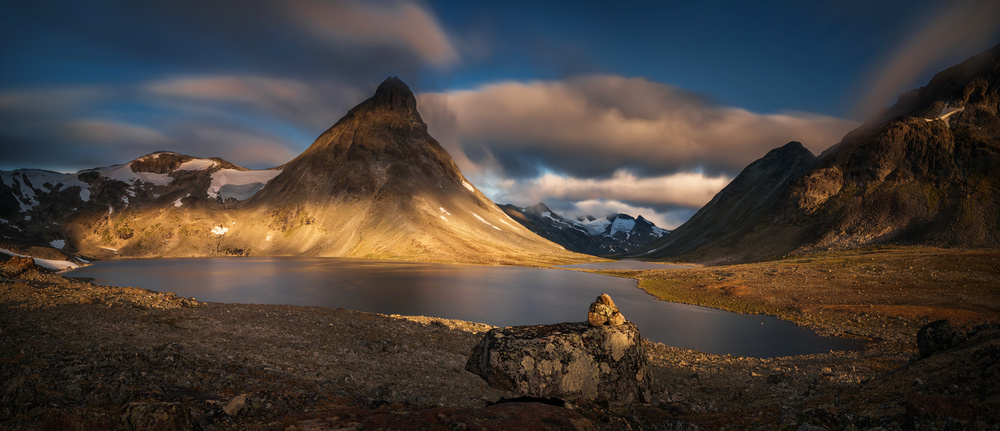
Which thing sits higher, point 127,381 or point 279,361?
point 127,381

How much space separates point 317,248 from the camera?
598 feet

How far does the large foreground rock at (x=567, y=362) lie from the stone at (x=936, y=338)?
913 cm

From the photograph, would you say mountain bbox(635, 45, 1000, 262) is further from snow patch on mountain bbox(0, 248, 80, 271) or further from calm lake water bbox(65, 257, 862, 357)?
snow patch on mountain bbox(0, 248, 80, 271)

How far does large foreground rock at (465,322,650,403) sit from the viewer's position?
11828 millimetres

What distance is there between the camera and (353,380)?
15.4 metres

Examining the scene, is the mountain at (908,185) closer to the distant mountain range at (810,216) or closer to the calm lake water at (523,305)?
the distant mountain range at (810,216)

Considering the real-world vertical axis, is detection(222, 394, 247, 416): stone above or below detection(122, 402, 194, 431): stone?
below

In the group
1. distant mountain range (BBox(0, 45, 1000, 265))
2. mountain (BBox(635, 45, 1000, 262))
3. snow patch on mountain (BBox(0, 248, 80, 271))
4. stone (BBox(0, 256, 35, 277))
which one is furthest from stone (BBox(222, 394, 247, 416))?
mountain (BBox(635, 45, 1000, 262))

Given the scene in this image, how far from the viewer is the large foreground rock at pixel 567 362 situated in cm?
1183

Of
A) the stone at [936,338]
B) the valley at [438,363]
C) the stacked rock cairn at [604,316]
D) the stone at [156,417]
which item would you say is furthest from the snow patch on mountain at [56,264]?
the stone at [936,338]

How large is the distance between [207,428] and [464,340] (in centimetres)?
1949

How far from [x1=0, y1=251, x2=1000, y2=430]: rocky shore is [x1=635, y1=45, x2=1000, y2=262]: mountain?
127088mm

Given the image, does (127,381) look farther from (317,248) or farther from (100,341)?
(317,248)

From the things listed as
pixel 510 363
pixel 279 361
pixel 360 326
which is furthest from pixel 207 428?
pixel 360 326
